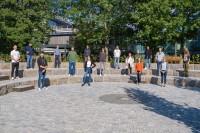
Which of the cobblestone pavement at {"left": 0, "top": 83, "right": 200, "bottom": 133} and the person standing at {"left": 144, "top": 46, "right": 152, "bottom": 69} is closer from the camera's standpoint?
the cobblestone pavement at {"left": 0, "top": 83, "right": 200, "bottom": 133}

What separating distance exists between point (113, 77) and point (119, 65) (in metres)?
4.36

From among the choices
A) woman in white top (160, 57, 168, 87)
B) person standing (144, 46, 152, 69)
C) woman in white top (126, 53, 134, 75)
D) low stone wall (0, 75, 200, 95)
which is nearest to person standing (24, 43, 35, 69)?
low stone wall (0, 75, 200, 95)

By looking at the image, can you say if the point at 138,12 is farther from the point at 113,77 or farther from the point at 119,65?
the point at 113,77

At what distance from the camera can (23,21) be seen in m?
30.6

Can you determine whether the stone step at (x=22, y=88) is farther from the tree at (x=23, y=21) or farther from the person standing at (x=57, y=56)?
the tree at (x=23, y=21)

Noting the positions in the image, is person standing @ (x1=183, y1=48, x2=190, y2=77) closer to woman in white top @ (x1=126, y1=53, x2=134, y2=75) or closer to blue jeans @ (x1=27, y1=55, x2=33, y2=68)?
woman in white top @ (x1=126, y1=53, x2=134, y2=75)

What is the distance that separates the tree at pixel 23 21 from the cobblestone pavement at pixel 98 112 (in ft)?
55.2

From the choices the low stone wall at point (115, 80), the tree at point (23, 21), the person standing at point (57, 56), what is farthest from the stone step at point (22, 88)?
the tree at point (23, 21)

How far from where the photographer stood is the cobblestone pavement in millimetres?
7672

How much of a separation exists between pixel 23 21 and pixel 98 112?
23528mm

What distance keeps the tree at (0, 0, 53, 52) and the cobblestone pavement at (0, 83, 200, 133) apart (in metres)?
16.8

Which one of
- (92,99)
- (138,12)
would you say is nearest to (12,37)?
(138,12)

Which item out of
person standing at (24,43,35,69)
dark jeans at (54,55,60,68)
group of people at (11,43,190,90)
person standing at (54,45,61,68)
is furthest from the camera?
dark jeans at (54,55,60,68)

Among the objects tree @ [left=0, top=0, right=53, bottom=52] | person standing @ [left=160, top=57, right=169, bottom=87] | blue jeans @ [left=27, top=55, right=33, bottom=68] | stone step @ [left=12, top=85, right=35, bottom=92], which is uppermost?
tree @ [left=0, top=0, right=53, bottom=52]
